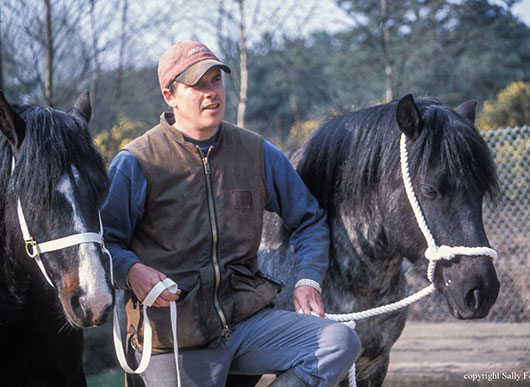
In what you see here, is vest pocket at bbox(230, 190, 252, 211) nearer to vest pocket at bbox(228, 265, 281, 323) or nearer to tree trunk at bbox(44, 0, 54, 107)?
vest pocket at bbox(228, 265, 281, 323)

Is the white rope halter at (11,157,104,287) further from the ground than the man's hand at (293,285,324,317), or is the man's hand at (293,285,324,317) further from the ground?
the white rope halter at (11,157,104,287)

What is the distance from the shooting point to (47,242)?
204 centimetres

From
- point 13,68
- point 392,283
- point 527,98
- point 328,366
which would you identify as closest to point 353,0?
point 527,98

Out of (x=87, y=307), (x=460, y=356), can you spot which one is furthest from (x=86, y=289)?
(x=460, y=356)

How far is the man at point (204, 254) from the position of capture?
226 centimetres

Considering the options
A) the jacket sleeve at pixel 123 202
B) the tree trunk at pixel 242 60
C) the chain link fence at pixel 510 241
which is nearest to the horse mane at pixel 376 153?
the jacket sleeve at pixel 123 202

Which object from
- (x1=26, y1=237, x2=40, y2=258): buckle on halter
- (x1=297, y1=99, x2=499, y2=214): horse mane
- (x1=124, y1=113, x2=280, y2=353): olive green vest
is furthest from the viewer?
(x1=297, y1=99, x2=499, y2=214): horse mane

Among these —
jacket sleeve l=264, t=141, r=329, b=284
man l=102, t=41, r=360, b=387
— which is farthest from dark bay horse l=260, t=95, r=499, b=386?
man l=102, t=41, r=360, b=387

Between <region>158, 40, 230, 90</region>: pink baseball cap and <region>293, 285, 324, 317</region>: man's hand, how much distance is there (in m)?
0.93

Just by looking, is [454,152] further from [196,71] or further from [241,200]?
[196,71]

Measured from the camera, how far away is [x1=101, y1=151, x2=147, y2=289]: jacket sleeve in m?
2.34

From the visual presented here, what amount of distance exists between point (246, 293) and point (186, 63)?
3.04 feet

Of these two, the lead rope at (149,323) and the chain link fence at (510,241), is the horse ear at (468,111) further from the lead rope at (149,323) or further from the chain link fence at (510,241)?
the chain link fence at (510,241)

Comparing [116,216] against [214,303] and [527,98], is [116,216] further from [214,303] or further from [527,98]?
[527,98]
